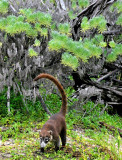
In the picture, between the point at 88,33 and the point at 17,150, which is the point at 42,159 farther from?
the point at 88,33

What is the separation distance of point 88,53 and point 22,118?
1972mm

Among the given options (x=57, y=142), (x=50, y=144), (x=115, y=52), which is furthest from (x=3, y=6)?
(x=57, y=142)

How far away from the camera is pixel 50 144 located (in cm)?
406

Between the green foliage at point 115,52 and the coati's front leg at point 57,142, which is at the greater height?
the green foliage at point 115,52

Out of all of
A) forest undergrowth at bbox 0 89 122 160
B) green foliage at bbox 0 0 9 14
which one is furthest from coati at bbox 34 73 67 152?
green foliage at bbox 0 0 9 14

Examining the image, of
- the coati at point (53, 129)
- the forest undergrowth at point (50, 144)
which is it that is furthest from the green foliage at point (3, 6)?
the coati at point (53, 129)

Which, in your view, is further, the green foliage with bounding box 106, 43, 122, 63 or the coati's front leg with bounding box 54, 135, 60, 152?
the green foliage with bounding box 106, 43, 122, 63

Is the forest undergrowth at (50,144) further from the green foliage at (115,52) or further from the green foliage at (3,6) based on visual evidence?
the green foliage at (3,6)

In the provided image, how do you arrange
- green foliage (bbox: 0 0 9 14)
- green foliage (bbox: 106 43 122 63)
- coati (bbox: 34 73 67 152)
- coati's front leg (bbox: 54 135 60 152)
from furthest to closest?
1. green foliage (bbox: 106 43 122 63)
2. green foliage (bbox: 0 0 9 14)
3. coati's front leg (bbox: 54 135 60 152)
4. coati (bbox: 34 73 67 152)

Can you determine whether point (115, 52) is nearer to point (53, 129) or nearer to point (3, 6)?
point (3, 6)

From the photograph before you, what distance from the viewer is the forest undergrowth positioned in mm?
3645

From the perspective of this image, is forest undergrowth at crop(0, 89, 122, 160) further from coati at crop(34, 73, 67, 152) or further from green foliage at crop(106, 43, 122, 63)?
green foliage at crop(106, 43, 122, 63)

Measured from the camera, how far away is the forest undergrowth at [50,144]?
3645 millimetres

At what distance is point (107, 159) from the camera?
136 inches
